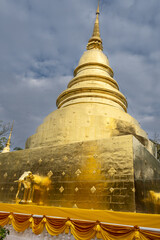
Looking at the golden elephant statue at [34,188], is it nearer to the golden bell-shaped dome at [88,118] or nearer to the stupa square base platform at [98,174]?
the stupa square base platform at [98,174]

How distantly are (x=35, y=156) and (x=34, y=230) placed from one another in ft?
11.3

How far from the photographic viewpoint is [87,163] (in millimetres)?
6781

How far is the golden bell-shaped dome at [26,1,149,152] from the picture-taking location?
8312mm

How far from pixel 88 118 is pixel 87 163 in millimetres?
2448

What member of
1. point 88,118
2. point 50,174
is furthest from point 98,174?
point 88,118

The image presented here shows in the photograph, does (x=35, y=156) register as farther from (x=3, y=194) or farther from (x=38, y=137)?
(x=3, y=194)

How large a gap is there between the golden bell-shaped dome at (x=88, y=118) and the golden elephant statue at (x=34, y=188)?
171 cm

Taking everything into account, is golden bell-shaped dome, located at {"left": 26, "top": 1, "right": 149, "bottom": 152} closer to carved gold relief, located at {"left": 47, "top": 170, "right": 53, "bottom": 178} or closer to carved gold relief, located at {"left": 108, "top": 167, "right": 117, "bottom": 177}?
Answer: carved gold relief, located at {"left": 47, "top": 170, "right": 53, "bottom": 178}

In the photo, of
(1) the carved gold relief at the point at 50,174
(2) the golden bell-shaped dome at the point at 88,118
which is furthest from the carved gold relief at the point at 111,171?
(1) the carved gold relief at the point at 50,174

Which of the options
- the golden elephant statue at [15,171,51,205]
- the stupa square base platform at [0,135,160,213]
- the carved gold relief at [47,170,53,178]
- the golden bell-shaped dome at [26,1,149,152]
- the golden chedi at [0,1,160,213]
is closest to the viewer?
the stupa square base platform at [0,135,160,213]

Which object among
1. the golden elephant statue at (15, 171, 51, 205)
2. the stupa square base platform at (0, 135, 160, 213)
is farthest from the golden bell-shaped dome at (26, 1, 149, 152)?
the golden elephant statue at (15, 171, 51, 205)

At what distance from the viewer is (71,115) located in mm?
8891

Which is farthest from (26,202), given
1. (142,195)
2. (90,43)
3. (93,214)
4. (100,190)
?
(90,43)

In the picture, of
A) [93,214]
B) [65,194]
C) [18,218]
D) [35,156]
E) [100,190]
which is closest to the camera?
[93,214]
